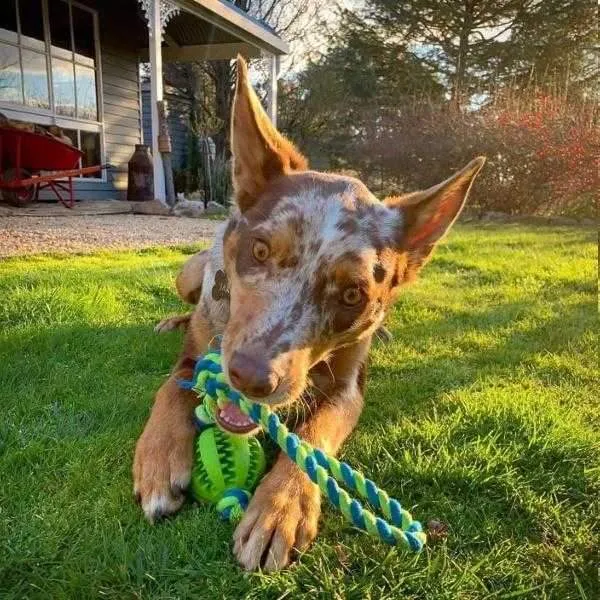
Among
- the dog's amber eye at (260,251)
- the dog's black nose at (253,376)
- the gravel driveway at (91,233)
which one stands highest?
the dog's amber eye at (260,251)

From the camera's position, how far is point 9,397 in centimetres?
256

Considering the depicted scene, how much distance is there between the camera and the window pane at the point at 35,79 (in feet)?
34.3

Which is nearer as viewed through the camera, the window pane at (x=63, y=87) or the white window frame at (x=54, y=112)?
the white window frame at (x=54, y=112)

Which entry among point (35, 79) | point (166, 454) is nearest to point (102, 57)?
point (35, 79)

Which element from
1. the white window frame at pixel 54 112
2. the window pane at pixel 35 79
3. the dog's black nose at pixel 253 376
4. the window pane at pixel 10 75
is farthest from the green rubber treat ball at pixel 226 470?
the window pane at pixel 35 79

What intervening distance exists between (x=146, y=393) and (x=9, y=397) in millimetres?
553

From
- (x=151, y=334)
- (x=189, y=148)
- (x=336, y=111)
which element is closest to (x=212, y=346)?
(x=151, y=334)

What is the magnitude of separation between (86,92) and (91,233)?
588 centimetres

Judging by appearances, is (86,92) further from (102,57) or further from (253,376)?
(253,376)

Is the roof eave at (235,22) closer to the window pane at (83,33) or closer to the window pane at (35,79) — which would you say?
the window pane at (83,33)

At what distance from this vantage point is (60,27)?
11.1 meters

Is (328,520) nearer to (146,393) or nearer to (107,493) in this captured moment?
(107,493)

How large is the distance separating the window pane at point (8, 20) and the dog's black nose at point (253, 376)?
405 inches

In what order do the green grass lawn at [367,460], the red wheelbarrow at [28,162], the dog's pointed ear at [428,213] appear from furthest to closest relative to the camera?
the red wheelbarrow at [28,162], the dog's pointed ear at [428,213], the green grass lawn at [367,460]
